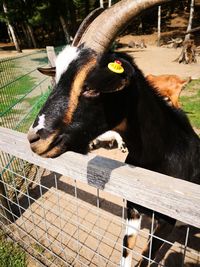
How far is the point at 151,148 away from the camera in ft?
6.77

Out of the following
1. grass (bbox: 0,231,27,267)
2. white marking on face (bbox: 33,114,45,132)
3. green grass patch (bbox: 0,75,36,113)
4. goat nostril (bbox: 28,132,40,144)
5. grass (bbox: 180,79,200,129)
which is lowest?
grass (bbox: 180,79,200,129)

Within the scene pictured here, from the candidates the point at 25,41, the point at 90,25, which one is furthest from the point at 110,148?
the point at 25,41

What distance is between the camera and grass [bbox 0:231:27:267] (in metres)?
2.78

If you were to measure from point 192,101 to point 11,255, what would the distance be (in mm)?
6370

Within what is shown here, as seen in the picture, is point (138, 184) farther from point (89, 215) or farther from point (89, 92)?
point (89, 215)

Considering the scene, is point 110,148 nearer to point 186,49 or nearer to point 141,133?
point 141,133

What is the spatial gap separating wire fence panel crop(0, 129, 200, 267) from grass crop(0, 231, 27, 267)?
0.08 metres

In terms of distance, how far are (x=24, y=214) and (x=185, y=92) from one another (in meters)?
6.79

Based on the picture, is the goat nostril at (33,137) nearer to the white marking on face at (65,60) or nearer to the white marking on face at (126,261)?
the white marking on face at (65,60)

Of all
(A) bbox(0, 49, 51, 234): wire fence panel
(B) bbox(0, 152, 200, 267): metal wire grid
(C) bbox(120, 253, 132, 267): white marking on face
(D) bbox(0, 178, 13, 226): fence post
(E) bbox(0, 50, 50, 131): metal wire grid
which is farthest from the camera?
(E) bbox(0, 50, 50, 131): metal wire grid

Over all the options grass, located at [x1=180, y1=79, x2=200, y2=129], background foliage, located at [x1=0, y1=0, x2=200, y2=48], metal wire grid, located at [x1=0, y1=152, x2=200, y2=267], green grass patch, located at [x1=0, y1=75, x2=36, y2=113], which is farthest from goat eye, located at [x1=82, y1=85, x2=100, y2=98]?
background foliage, located at [x1=0, y1=0, x2=200, y2=48]

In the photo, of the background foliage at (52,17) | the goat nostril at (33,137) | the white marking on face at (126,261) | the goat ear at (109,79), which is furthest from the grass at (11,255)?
the background foliage at (52,17)

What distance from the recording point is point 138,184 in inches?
51.1

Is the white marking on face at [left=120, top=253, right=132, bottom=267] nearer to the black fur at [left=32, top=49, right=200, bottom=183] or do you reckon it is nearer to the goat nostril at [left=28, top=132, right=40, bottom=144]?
the black fur at [left=32, top=49, right=200, bottom=183]
